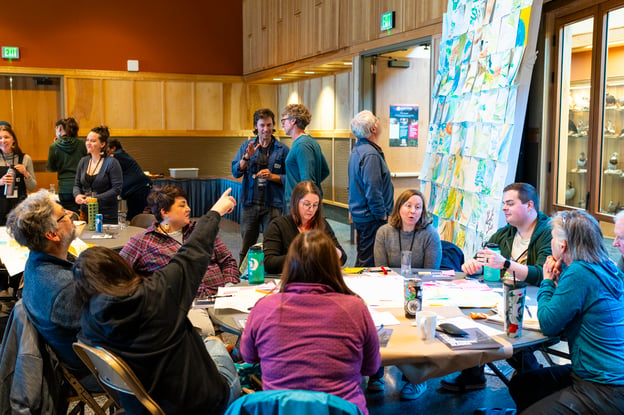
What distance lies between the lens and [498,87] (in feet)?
15.2

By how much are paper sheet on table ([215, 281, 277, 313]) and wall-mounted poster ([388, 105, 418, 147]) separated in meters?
5.25

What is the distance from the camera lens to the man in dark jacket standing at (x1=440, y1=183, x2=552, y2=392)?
3281 millimetres

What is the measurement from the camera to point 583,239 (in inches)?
98.0

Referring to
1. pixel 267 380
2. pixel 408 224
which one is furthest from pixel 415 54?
pixel 267 380

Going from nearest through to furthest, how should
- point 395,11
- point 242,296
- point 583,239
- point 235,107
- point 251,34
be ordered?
point 583,239, point 242,296, point 395,11, point 251,34, point 235,107

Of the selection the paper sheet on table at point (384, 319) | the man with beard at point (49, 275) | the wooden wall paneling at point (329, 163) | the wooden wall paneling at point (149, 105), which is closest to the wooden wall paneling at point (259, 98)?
the wooden wall paneling at point (149, 105)

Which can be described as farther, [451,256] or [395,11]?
[395,11]

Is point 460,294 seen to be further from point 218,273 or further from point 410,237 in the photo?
point 218,273

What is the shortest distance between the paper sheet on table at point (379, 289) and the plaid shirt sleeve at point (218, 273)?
0.65 m

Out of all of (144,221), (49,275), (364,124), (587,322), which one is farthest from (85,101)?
(587,322)

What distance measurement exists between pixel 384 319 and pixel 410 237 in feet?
3.93

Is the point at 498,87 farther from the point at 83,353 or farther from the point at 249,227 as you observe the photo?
the point at 83,353

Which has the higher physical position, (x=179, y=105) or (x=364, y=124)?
(x=179, y=105)

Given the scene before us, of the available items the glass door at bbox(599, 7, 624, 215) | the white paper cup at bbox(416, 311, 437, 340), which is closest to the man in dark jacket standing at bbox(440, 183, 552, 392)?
the white paper cup at bbox(416, 311, 437, 340)
